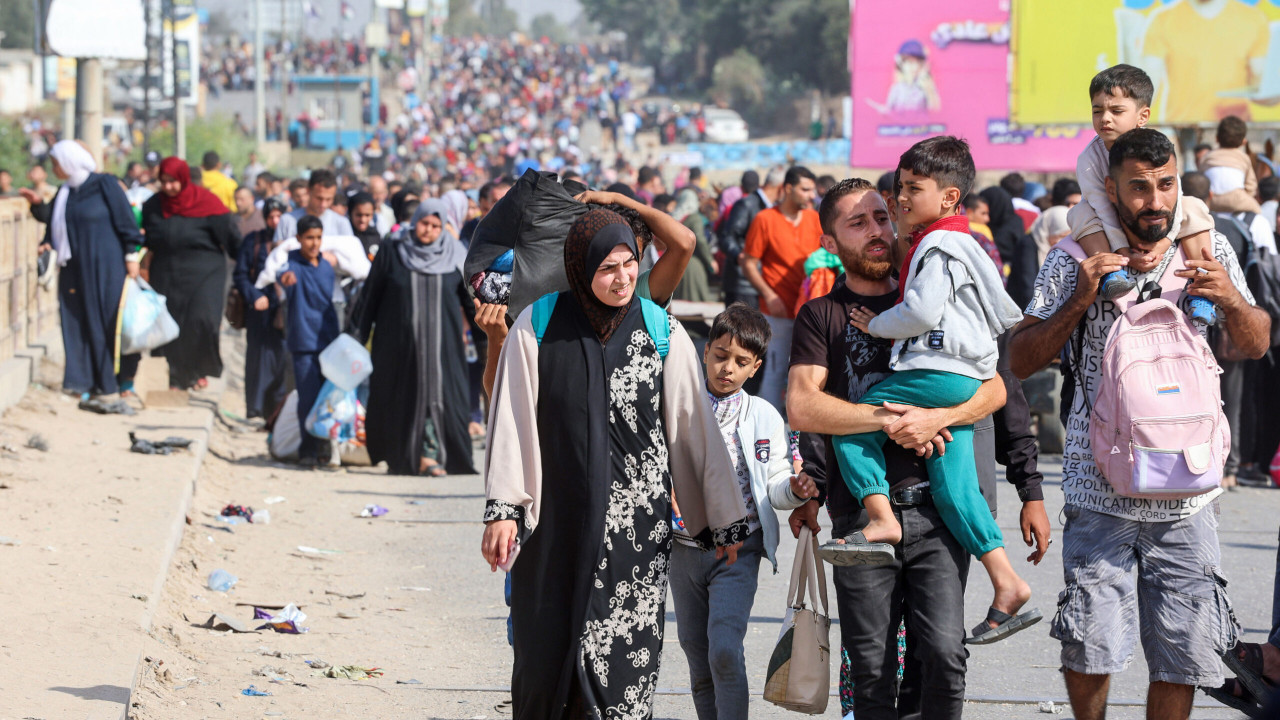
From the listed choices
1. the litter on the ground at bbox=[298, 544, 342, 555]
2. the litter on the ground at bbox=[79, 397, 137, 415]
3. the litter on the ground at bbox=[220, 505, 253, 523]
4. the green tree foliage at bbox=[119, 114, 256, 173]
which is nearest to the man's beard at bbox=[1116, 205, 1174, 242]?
the litter on the ground at bbox=[298, 544, 342, 555]

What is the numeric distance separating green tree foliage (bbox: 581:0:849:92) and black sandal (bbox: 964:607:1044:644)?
7661 cm

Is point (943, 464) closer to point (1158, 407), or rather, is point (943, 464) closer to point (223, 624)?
point (1158, 407)

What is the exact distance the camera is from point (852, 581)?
4.02 meters

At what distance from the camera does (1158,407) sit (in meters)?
3.95

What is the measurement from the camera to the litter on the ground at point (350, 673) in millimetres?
5910

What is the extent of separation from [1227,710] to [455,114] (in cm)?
7737

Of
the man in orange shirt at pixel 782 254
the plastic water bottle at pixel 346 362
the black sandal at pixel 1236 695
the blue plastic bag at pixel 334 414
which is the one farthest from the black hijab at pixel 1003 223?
the black sandal at pixel 1236 695

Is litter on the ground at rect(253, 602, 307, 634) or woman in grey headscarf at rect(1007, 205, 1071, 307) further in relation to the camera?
woman in grey headscarf at rect(1007, 205, 1071, 307)

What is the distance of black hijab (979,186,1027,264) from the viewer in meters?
11.9

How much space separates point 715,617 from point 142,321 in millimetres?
8307

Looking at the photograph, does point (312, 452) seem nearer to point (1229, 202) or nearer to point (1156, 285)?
point (1229, 202)

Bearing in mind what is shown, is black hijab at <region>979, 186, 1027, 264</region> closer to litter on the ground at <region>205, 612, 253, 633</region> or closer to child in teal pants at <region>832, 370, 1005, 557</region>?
litter on the ground at <region>205, 612, 253, 633</region>

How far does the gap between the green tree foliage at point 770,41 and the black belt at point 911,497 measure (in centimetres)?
7649

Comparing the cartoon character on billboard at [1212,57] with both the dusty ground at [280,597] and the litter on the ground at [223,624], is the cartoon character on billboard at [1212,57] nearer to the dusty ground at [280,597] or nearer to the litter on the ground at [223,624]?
the dusty ground at [280,597]
